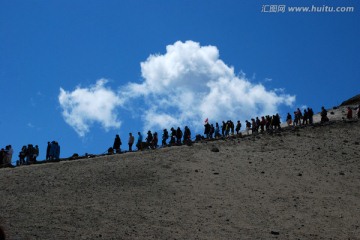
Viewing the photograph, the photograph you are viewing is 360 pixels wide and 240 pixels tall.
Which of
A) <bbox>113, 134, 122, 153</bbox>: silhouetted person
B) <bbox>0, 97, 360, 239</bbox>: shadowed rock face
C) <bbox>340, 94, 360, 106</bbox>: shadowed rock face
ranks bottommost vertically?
<bbox>0, 97, 360, 239</bbox>: shadowed rock face

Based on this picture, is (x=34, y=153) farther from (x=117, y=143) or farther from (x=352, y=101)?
(x=352, y=101)

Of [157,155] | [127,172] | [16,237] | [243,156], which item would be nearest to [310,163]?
[243,156]

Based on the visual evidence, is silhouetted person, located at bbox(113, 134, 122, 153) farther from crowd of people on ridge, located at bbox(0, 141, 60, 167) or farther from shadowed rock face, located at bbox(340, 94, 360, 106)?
shadowed rock face, located at bbox(340, 94, 360, 106)

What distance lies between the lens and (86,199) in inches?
905

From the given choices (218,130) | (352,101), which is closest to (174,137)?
(218,130)

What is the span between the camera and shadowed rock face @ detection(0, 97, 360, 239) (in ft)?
66.6

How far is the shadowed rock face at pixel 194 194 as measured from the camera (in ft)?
66.6

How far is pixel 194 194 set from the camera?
24.8 m

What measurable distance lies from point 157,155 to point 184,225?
10809 mm

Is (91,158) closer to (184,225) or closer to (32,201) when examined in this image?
(32,201)

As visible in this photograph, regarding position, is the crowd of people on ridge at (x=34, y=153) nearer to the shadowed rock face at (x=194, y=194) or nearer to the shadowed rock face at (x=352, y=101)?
the shadowed rock face at (x=194, y=194)

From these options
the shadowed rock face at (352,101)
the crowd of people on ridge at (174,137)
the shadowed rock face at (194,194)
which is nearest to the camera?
the shadowed rock face at (194,194)

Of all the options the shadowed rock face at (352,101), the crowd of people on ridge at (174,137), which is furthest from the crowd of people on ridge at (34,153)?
the shadowed rock face at (352,101)

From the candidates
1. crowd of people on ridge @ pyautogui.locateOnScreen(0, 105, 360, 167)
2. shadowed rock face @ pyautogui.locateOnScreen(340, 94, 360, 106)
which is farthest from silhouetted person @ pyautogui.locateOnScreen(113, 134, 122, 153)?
shadowed rock face @ pyautogui.locateOnScreen(340, 94, 360, 106)
